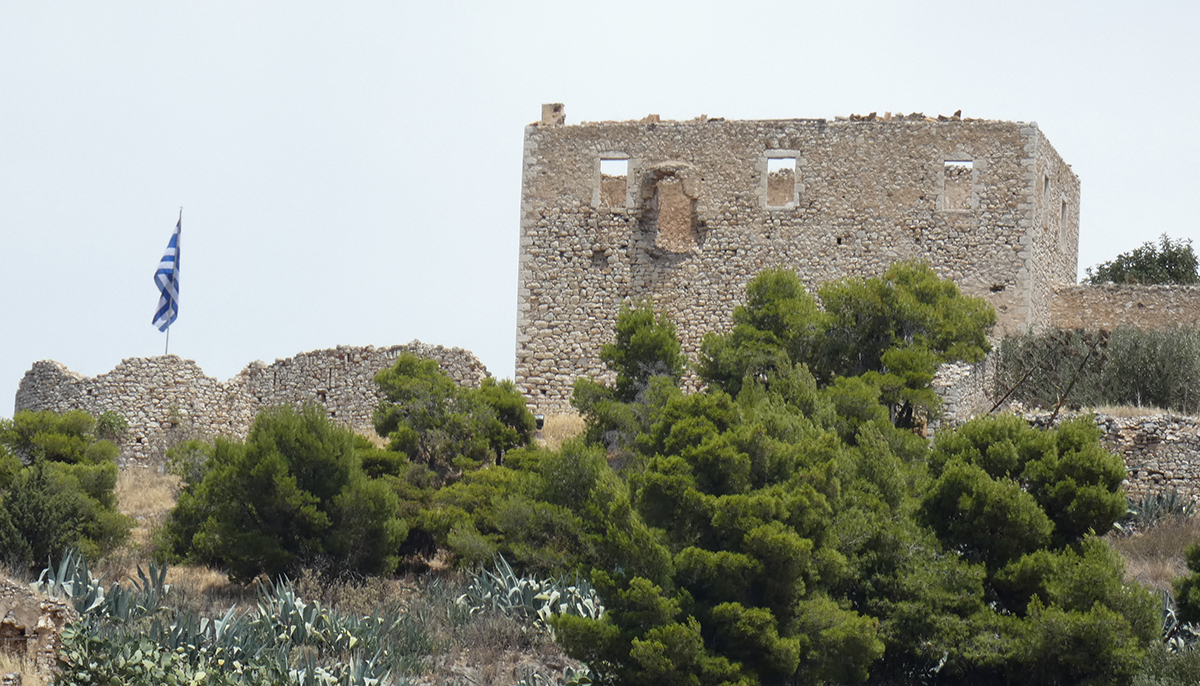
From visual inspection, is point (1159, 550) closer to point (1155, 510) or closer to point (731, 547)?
point (1155, 510)

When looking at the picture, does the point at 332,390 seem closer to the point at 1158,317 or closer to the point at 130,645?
the point at 130,645

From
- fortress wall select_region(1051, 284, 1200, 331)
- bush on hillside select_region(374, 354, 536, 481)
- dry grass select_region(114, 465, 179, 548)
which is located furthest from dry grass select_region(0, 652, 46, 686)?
fortress wall select_region(1051, 284, 1200, 331)

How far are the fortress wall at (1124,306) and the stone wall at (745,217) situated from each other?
528 millimetres

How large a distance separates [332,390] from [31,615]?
1117 centimetres

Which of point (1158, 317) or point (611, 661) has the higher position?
point (1158, 317)

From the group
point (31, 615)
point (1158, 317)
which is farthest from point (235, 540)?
point (1158, 317)

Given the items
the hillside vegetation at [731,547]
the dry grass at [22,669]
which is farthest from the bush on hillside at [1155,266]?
the dry grass at [22,669]

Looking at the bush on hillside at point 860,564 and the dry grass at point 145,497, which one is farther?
the dry grass at point 145,497

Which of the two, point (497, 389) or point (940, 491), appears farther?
point (497, 389)

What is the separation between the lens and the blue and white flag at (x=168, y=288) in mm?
27688

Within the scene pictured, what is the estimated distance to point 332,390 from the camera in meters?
26.3

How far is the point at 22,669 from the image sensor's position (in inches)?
582

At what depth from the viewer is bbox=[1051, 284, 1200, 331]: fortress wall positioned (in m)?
26.2

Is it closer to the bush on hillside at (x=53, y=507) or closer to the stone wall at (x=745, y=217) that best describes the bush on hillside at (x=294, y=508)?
the bush on hillside at (x=53, y=507)
